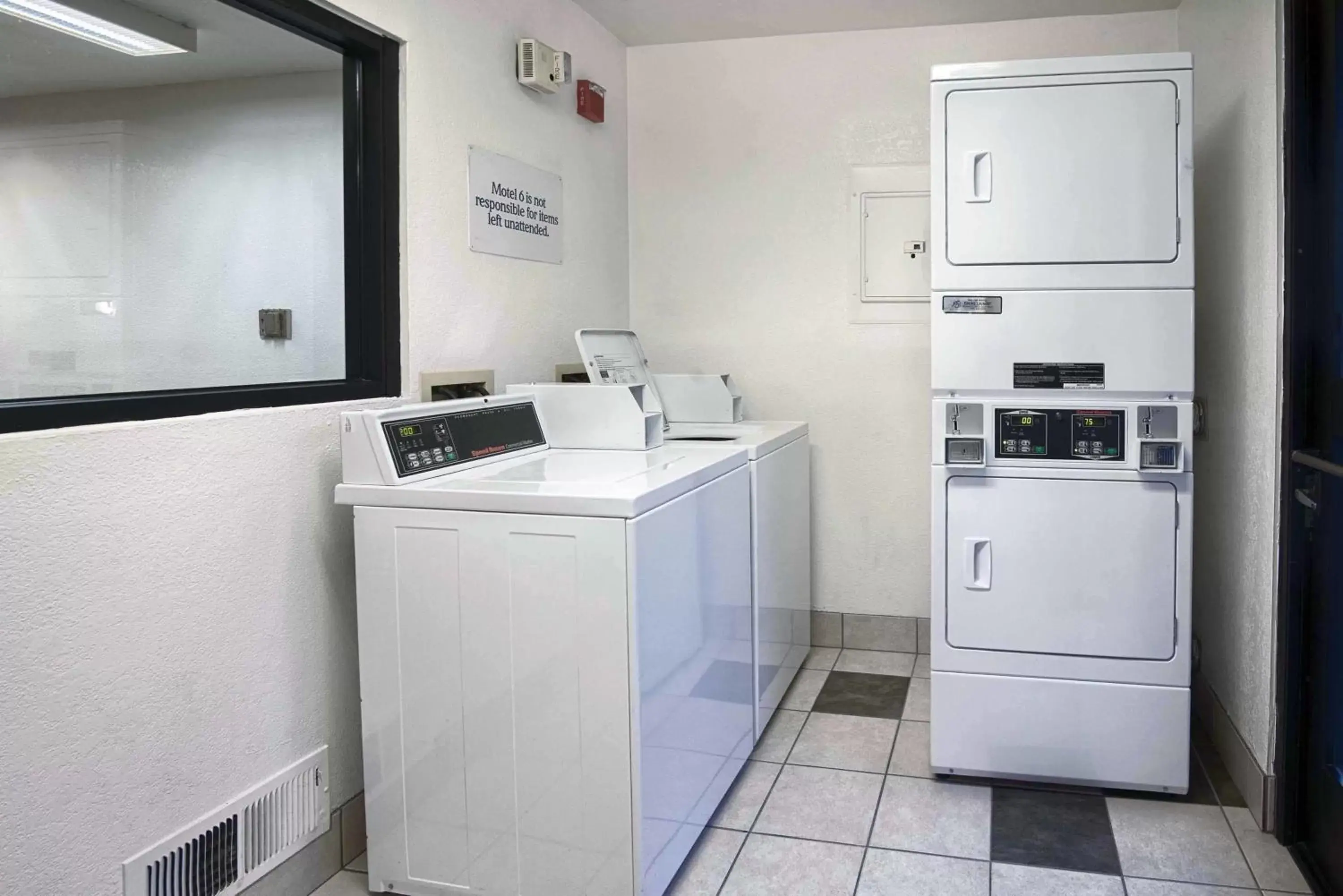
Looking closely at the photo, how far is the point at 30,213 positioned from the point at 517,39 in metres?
1.69

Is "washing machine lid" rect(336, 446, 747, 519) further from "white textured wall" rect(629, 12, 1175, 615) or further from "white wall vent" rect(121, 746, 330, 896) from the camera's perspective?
"white textured wall" rect(629, 12, 1175, 615)

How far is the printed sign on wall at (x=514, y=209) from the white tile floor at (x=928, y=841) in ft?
5.43

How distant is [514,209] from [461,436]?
0.97 m

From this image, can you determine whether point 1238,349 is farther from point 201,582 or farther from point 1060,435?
point 201,582

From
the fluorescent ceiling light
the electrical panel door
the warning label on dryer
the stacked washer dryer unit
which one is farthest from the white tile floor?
the fluorescent ceiling light

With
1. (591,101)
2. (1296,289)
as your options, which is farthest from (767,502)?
(591,101)

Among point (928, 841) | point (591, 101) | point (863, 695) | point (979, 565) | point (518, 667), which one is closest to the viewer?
point (518, 667)

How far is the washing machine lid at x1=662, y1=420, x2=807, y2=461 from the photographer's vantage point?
9.76 ft

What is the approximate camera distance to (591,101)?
3.59 m

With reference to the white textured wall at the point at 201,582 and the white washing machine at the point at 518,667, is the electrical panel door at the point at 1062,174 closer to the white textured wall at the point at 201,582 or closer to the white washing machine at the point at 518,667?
the white washing machine at the point at 518,667

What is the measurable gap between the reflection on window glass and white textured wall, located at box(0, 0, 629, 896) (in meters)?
0.19

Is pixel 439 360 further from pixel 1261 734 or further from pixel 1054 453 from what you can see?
pixel 1261 734

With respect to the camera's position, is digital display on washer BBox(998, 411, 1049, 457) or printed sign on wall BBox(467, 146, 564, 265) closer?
digital display on washer BBox(998, 411, 1049, 457)

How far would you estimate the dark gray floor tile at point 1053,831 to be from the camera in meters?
2.34
